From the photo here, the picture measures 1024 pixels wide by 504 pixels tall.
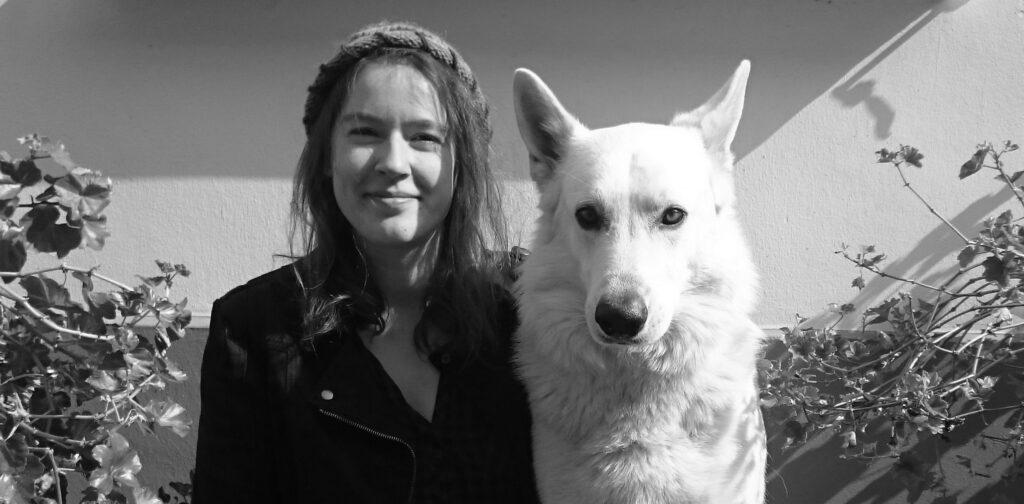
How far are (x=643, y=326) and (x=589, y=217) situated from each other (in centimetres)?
33

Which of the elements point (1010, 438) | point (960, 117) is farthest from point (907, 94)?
point (1010, 438)

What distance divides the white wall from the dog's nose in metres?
1.66

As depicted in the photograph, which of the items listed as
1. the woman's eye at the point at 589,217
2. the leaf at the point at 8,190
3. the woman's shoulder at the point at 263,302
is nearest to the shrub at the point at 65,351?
the leaf at the point at 8,190

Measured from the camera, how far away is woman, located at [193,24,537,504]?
2.09 m

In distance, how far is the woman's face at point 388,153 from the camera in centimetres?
211

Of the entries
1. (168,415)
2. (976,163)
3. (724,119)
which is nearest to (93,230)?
(168,415)

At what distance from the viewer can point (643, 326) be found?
1.82 m

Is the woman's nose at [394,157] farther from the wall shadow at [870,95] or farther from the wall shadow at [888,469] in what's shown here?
the wall shadow at [870,95]

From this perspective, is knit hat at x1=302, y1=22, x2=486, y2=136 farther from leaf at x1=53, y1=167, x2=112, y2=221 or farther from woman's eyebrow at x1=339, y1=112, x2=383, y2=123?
leaf at x1=53, y1=167, x2=112, y2=221

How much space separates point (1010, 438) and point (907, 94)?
134 cm

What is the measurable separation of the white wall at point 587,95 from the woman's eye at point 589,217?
141cm

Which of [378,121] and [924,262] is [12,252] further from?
[924,262]

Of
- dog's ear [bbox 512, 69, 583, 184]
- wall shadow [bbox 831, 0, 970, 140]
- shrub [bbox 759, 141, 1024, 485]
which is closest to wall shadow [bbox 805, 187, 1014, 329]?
shrub [bbox 759, 141, 1024, 485]

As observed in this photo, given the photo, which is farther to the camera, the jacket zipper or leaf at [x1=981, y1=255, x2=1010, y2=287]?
leaf at [x1=981, y1=255, x2=1010, y2=287]
